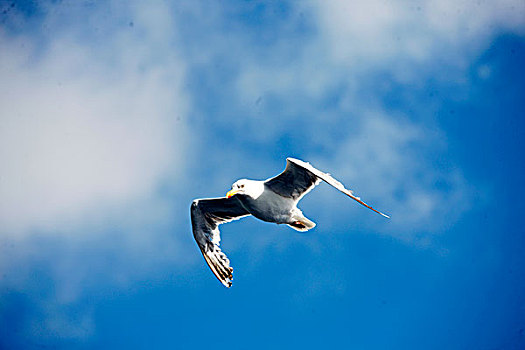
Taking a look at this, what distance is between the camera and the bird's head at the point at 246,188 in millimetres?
6152

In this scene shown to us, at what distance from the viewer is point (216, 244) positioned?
24.3ft

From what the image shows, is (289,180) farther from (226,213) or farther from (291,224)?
(226,213)

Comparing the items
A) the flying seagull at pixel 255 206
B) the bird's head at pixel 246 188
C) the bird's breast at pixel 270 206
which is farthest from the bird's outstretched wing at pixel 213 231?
the bird's head at pixel 246 188

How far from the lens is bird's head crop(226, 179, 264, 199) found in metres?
6.15

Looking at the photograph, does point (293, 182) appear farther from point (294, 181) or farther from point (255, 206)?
point (255, 206)

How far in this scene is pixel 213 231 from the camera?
7.42 m

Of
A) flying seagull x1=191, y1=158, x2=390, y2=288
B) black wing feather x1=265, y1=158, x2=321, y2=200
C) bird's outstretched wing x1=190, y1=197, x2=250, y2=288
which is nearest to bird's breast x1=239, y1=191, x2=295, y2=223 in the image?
flying seagull x1=191, y1=158, x2=390, y2=288

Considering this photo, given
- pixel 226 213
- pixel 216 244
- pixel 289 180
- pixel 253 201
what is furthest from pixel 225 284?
pixel 289 180

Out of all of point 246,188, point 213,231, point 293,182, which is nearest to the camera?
point 246,188

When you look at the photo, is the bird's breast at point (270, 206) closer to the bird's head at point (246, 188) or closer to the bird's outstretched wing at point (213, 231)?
the bird's head at point (246, 188)

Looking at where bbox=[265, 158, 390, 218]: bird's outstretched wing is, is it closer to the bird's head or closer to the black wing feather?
the black wing feather

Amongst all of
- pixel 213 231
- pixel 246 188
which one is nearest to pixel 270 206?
pixel 246 188

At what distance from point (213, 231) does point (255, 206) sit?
1.41m

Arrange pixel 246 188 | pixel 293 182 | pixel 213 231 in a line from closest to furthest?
pixel 246 188 → pixel 293 182 → pixel 213 231
